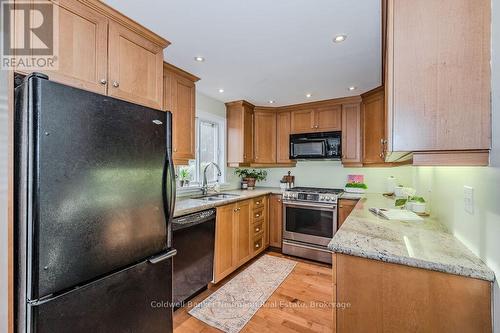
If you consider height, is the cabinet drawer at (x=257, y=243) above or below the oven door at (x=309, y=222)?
below

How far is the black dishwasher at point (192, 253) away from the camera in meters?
1.91

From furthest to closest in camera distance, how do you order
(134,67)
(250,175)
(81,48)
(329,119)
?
(250,175) < (329,119) < (134,67) < (81,48)

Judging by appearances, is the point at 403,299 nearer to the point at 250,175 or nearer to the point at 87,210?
the point at 87,210

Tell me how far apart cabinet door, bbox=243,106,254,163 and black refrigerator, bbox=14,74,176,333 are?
215cm

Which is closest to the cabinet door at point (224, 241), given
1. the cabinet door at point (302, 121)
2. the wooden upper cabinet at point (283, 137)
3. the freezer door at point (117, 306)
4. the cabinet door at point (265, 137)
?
the freezer door at point (117, 306)

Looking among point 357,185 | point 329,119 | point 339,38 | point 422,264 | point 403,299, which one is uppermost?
point 339,38

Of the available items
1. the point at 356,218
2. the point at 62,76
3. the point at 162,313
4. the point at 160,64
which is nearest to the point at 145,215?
the point at 162,313

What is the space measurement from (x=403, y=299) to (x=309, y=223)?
7.04 ft

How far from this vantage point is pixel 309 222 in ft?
10.2

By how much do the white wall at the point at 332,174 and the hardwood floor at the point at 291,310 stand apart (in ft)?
5.18

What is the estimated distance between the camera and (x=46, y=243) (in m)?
0.94

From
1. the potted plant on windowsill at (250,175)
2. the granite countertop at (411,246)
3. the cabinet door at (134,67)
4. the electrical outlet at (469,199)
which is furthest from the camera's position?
the potted plant on windowsill at (250,175)

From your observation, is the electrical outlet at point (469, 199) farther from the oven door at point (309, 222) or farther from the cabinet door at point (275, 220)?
the cabinet door at point (275, 220)

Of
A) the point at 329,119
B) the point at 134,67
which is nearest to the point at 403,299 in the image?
the point at 134,67
